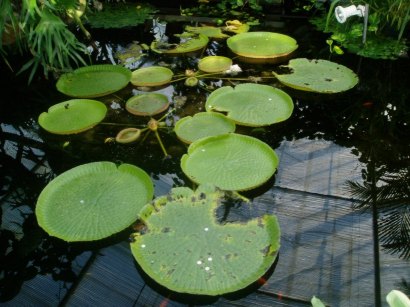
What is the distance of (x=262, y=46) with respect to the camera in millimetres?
3014

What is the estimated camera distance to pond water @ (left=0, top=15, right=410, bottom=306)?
1.56m

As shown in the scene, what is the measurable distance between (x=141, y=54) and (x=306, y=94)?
1.33 m

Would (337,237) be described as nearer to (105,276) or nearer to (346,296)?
(346,296)

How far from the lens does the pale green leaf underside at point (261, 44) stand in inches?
115

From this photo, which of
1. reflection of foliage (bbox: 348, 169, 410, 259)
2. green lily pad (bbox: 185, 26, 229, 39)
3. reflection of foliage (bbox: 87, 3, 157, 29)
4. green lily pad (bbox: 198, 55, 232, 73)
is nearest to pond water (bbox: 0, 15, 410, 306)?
reflection of foliage (bbox: 348, 169, 410, 259)

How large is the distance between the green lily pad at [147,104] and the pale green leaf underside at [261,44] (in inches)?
31.5

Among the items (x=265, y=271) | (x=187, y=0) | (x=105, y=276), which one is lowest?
(x=105, y=276)

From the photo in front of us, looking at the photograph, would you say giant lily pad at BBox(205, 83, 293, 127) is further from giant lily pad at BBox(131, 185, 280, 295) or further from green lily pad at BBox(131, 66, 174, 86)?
giant lily pad at BBox(131, 185, 280, 295)

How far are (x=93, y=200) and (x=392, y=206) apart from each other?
4.60 feet

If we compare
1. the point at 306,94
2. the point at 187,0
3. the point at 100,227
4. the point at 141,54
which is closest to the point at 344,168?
the point at 306,94

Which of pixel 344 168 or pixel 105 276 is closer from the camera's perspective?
pixel 105 276

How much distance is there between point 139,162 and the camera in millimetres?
2137

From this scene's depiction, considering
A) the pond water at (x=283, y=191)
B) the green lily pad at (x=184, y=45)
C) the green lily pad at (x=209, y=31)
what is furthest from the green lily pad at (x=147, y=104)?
the green lily pad at (x=209, y=31)

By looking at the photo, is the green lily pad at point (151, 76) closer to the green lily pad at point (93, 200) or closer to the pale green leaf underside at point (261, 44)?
the pale green leaf underside at point (261, 44)
